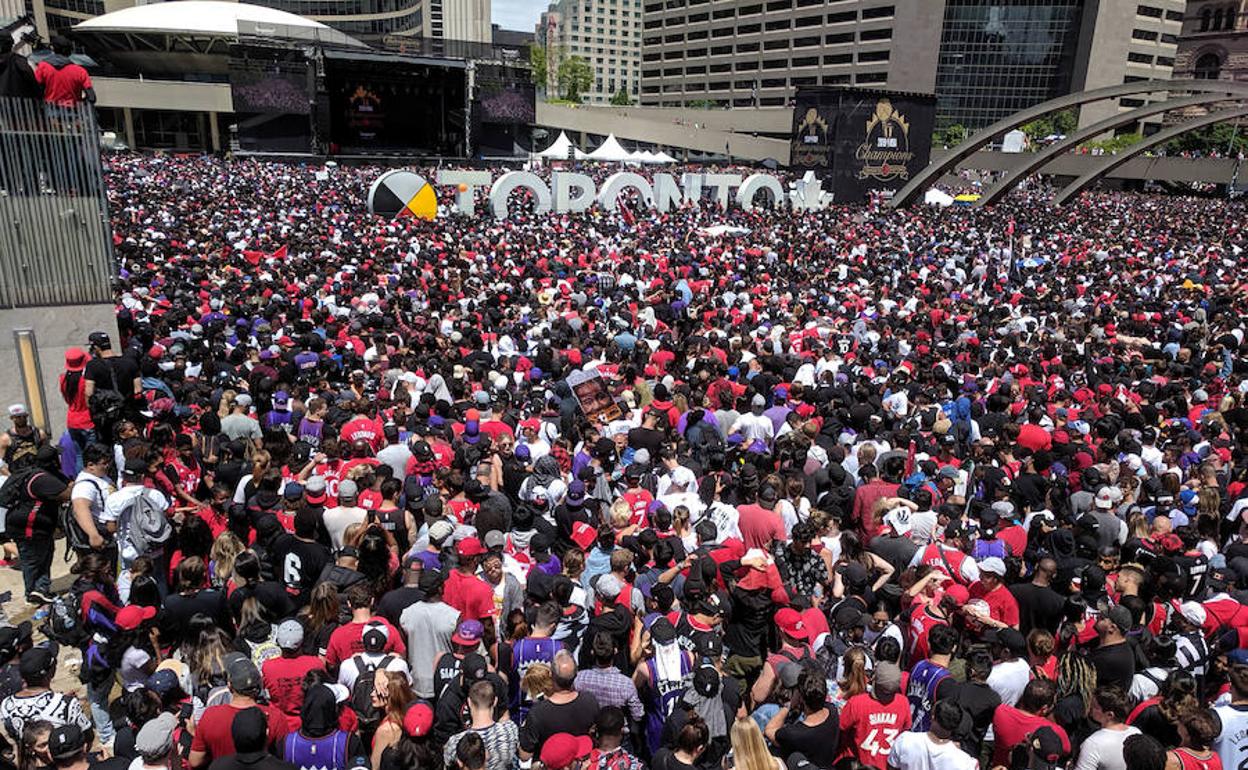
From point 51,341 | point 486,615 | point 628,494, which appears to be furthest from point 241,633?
point 51,341

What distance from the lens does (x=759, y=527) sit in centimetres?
620

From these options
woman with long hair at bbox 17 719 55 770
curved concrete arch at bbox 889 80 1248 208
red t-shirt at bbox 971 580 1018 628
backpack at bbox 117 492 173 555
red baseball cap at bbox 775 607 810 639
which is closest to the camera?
woman with long hair at bbox 17 719 55 770

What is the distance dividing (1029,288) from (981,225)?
1233 cm

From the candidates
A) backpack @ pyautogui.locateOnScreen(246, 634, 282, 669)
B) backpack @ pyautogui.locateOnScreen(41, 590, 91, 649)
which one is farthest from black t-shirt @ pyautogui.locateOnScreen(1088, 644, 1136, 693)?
backpack @ pyautogui.locateOnScreen(41, 590, 91, 649)

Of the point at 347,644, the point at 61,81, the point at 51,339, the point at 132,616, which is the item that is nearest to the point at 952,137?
the point at 61,81

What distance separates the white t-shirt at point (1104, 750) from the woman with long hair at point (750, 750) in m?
1.60

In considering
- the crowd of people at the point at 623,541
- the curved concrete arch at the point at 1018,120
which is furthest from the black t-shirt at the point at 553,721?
the curved concrete arch at the point at 1018,120

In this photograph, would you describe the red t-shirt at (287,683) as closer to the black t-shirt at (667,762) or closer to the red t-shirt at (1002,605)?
the black t-shirt at (667,762)

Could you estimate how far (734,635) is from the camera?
5.16 meters

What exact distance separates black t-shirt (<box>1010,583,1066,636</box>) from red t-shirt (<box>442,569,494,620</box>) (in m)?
3.52

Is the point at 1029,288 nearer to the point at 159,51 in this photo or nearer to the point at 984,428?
the point at 984,428

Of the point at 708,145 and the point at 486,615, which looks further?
the point at 708,145

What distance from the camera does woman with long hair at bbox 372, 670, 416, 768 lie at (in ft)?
13.4

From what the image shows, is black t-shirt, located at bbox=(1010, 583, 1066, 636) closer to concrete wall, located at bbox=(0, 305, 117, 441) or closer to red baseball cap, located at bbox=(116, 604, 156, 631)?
red baseball cap, located at bbox=(116, 604, 156, 631)
